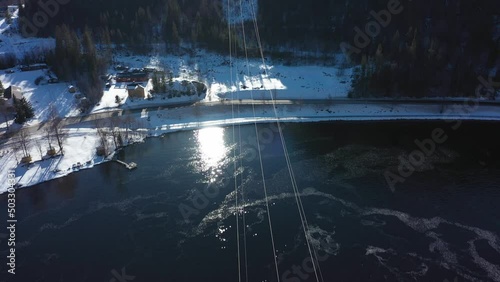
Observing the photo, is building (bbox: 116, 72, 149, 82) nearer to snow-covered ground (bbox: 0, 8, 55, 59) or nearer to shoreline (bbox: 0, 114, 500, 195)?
shoreline (bbox: 0, 114, 500, 195)

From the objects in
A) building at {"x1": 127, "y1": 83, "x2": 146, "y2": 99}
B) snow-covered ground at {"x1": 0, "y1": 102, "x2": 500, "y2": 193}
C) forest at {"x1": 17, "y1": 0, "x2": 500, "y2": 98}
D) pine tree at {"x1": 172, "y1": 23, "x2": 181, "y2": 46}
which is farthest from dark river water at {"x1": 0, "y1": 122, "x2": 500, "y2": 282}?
pine tree at {"x1": 172, "y1": 23, "x2": 181, "y2": 46}

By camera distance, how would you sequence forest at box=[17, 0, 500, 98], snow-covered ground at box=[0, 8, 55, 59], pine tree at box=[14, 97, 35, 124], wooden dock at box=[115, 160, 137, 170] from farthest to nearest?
snow-covered ground at box=[0, 8, 55, 59], forest at box=[17, 0, 500, 98], pine tree at box=[14, 97, 35, 124], wooden dock at box=[115, 160, 137, 170]

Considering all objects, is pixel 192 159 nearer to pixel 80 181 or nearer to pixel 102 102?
pixel 80 181

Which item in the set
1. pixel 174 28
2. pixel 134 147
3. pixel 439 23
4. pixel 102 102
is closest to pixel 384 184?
pixel 134 147

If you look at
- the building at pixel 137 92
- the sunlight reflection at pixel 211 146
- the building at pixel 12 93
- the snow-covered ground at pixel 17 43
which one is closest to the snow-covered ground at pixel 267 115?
the sunlight reflection at pixel 211 146

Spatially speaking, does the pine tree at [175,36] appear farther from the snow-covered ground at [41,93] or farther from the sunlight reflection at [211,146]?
the sunlight reflection at [211,146]
